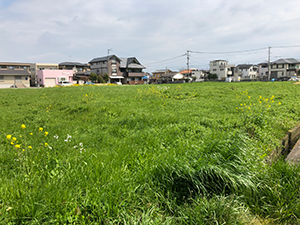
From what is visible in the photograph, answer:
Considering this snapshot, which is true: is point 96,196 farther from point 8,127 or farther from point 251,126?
point 8,127

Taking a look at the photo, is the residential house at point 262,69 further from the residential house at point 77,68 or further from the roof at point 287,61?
the residential house at point 77,68

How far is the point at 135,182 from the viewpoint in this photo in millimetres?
2590

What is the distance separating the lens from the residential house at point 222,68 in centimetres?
7294

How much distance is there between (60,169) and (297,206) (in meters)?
3.16

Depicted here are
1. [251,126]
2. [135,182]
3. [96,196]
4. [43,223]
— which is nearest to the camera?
[43,223]

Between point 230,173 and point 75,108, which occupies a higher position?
point 75,108

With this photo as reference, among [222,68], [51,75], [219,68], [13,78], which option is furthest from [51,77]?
[222,68]

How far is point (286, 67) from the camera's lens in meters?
67.4

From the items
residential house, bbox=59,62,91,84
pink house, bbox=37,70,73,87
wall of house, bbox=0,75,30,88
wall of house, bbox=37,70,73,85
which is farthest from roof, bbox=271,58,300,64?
wall of house, bbox=0,75,30,88

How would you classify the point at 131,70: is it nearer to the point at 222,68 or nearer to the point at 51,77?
the point at 51,77

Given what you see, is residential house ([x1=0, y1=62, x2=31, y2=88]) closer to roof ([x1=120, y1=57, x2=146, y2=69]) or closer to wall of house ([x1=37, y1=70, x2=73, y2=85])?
wall of house ([x1=37, y1=70, x2=73, y2=85])

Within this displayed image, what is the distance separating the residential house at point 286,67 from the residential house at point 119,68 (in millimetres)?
48475

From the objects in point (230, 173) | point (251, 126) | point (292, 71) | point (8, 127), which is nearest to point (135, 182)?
point (230, 173)

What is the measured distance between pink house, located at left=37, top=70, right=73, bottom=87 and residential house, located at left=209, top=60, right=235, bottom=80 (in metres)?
54.2
